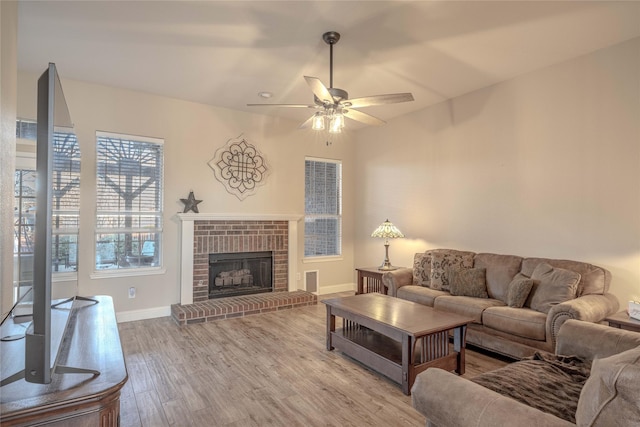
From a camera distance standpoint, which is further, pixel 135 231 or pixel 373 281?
pixel 373 281

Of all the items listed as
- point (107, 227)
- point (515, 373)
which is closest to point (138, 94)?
point (107, 227)

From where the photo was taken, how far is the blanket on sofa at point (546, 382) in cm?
165

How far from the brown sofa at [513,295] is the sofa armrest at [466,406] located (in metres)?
1.90

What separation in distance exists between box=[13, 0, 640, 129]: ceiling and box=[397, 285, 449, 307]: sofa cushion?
248 centimetres

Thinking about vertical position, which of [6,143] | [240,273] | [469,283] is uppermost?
[6,143]

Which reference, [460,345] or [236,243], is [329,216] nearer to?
[236,243]

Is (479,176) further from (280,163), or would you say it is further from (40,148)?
(40,148)

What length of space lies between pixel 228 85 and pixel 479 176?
3.34 meters

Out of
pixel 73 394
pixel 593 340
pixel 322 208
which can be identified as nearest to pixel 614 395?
pixel 593 340

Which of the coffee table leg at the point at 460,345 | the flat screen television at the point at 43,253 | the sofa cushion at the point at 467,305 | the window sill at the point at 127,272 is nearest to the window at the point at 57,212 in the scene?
the flat screen television at the point at 43,253

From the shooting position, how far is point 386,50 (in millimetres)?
3285

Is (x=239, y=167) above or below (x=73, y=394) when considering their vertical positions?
above

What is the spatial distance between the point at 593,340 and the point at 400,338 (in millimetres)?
1198

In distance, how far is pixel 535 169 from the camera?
3801 millimetres
